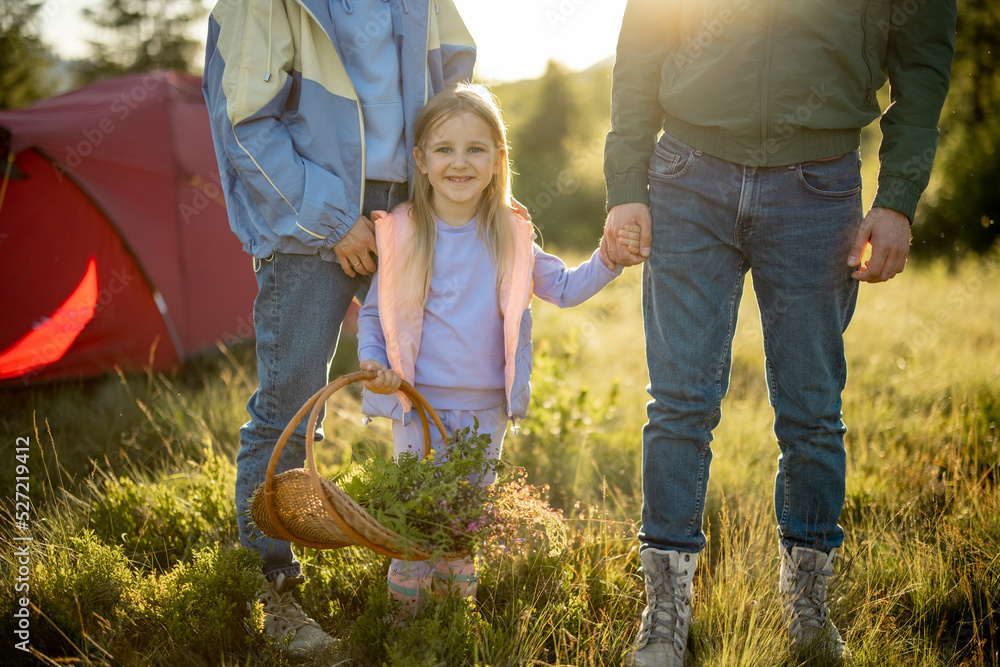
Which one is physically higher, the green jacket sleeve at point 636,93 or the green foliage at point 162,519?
the green jacket sleeve at point 636,93

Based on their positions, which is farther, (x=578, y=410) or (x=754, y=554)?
(x=578, y=410)

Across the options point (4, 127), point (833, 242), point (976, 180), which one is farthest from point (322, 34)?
point (976, 180)

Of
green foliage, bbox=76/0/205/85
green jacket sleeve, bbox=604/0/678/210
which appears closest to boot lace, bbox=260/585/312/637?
green jacket sleeve, bbox=604/0/678/210

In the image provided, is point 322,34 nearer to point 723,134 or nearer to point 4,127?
point 723,134

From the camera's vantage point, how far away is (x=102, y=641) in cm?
194

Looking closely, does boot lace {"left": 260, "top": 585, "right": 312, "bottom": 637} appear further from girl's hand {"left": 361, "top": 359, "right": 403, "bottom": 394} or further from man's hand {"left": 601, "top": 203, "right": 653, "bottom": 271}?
man's hand {"left": 601, "top": 203, "right": 653, "bottom": 271}

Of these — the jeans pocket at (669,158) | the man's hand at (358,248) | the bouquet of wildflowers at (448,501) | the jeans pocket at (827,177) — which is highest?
the jeans pocket at (669,158)

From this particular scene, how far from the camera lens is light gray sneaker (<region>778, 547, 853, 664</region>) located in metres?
1.90

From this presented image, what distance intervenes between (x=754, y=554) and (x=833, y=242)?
108 centimetres

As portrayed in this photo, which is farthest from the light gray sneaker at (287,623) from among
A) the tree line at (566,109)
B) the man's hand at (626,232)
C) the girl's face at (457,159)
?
the tree line at (566,109)

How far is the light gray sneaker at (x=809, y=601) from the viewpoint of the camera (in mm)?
1900

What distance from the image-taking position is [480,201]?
2188 millimetres

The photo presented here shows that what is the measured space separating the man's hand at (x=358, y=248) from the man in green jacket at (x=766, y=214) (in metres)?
0.69

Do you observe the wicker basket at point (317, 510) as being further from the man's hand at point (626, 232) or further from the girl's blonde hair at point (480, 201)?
the man's hand at point (626, 232)
